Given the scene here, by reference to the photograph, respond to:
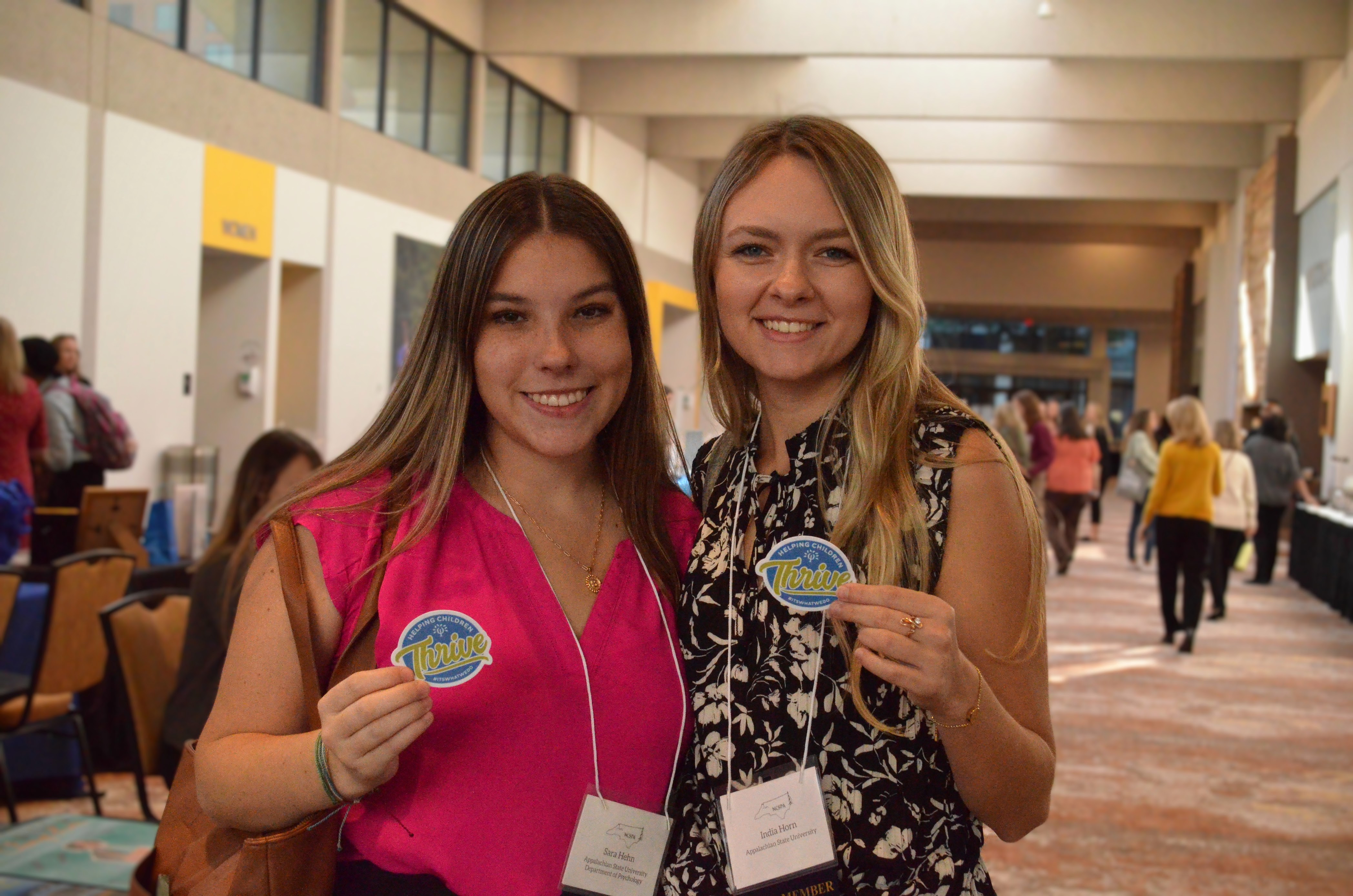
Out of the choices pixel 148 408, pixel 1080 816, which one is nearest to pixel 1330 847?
pixel 1080 816

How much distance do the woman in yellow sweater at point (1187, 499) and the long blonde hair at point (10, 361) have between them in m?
6.84

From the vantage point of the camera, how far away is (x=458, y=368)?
5.97ft

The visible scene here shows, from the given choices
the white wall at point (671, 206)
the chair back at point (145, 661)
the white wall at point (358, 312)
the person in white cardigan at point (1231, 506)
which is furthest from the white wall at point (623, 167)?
the chair back at point (145, 661)

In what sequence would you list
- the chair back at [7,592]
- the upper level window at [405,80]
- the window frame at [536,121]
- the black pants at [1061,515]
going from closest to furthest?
the chair back at [7,592], the black pants at [1061,515], the upper level window at [405,80], the window frame at [536,121]

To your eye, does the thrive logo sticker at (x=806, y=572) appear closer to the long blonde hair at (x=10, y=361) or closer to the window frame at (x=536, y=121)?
the long blonde hair at (x=10, y=361)

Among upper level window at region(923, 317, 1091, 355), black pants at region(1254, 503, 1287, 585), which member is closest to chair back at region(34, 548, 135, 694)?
black pants at region(1254, 503, 1287, 585)

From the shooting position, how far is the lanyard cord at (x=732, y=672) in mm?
1677

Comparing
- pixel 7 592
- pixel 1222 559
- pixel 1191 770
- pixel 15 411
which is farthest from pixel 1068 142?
pixel 7 592

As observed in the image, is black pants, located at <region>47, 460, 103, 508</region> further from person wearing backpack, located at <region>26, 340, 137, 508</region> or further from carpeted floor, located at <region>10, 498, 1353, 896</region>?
carpeted floor, located at <region>10, 498, 1353, 896</region>

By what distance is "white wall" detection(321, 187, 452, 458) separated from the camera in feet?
41.9

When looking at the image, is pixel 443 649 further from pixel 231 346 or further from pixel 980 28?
pixel 980 28

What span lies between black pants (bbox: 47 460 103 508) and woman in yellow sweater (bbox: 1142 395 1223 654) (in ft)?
22.9

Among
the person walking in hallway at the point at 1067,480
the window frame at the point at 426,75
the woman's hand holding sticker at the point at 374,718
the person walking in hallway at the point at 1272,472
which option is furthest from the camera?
the window frame at the point at 426,75

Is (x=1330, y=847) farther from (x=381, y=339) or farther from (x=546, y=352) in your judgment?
(x=381, y=339)
